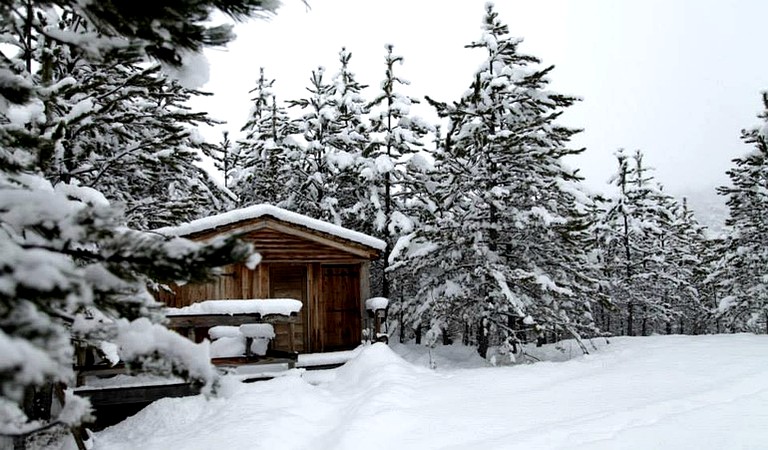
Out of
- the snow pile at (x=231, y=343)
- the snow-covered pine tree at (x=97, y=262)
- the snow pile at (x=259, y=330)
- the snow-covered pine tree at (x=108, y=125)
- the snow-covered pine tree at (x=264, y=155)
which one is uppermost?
the snow-covered pine tree at (x=264, y=155)

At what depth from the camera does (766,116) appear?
19.5m

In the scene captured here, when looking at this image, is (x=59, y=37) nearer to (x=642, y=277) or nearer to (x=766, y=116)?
(x=766, y=116)

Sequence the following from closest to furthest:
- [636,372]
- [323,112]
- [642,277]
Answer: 1. [636,372]
2. [323,112]
3. [642,277]

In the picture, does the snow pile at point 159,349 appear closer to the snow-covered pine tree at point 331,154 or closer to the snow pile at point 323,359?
the snow pile at point 323,359

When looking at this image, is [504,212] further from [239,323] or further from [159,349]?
[159,349]

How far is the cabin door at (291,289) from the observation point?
16.0 metres

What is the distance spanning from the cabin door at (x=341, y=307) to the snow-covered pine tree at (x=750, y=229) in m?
13.5

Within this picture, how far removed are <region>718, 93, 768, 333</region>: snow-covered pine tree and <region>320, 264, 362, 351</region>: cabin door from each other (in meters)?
13.5

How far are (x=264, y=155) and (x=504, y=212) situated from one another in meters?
15.1

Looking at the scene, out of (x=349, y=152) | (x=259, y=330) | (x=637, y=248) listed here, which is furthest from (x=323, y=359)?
(x=637, y=248)

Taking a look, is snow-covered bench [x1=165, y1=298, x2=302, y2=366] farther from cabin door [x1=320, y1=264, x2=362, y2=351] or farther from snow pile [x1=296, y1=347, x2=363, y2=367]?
cabin door [x1=320, y1=264, x2=362, y2=351]

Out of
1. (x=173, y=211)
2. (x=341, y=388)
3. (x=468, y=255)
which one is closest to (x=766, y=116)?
(x=468, y=255)

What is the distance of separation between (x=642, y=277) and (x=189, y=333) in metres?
24.1

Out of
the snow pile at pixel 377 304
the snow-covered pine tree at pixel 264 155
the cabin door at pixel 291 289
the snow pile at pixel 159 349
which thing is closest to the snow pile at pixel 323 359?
the snow pile at pixel 377 304
